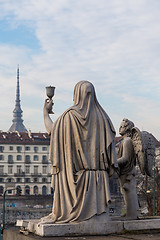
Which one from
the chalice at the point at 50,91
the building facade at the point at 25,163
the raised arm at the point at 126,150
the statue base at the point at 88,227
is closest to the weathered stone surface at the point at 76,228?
the statue base at the point at 88,227

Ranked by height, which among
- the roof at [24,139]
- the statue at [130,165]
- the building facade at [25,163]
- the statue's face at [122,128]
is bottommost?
the statue at [130,165]

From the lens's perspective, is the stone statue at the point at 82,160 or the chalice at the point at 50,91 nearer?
→ the stone statue at the point at 82,160

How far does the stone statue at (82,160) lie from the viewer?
837 centimetres

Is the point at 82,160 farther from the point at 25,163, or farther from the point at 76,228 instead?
the point at 25,163

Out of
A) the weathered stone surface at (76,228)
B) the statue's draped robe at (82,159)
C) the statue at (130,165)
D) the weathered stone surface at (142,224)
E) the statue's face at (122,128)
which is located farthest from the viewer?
the statue's face at (122,128)

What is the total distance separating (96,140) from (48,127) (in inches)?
38.2

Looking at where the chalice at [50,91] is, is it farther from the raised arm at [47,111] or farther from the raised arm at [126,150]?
the raised arm at [126,150]

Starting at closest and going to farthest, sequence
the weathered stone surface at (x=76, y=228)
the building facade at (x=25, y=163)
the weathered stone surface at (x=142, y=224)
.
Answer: the weathered stone surface at (x=76, y=228) → the weathered stone surface at (x=142, y=224) → the building facade at (x=25, y=163)

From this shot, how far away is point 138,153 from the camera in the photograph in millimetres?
9133

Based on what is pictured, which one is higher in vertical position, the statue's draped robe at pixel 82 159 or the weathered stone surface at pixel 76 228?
the statue's draped robe at pixel 82 159

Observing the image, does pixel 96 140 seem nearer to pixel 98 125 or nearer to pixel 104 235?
pixel 98 125

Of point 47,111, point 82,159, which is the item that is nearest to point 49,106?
point 47,111

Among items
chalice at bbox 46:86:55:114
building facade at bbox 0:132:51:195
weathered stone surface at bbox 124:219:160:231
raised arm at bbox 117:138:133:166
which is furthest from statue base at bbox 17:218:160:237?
building facade at bbox 0:132:51:195

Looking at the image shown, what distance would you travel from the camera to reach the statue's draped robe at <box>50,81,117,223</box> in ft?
27.5
